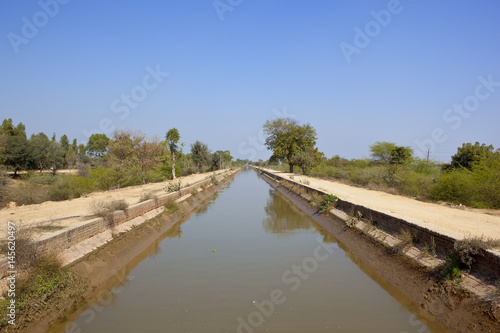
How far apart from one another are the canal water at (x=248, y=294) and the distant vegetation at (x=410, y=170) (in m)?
7.22

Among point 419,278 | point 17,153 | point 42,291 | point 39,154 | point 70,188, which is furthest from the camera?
point 39,154

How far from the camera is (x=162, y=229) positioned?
12336 mm

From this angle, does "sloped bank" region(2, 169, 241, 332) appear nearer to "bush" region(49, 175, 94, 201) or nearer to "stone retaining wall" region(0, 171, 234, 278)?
"stone retaining wall" region(0, 171, 234, 278)

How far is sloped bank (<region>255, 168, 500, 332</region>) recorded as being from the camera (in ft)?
15.0

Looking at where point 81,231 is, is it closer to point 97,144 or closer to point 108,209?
point 108,209

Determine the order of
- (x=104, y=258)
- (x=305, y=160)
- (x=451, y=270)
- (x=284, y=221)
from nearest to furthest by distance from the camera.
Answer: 1. (x=451, y=270)
2. (x=104, y=258)
3. (x=284, y=221)
4. (x=305, y=160)

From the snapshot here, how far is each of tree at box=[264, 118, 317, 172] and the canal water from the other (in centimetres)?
4203

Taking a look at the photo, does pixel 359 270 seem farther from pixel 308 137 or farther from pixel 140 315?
pixel 308 137

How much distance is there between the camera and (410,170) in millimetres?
22125

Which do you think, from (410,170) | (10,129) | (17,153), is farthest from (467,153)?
(10,129)

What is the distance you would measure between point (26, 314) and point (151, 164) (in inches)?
760

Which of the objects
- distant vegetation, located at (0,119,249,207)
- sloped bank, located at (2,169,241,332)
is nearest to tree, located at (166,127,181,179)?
distant vegetation, located at (0,119,249,207)

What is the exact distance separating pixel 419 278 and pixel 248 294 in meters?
3.54

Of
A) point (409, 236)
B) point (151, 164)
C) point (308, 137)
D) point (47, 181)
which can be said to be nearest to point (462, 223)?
point (409, 236)
